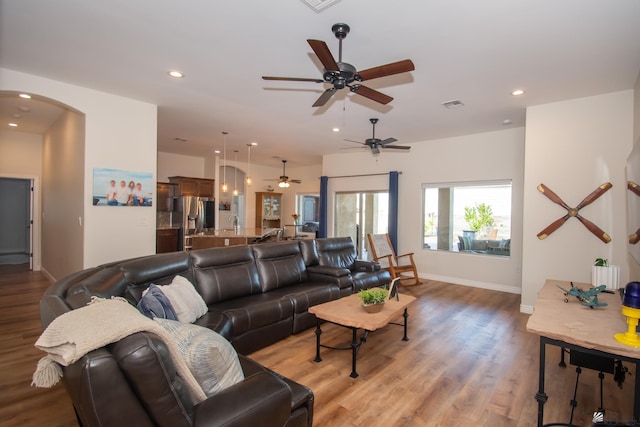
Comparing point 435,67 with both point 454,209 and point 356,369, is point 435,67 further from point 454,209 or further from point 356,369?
point 454,209

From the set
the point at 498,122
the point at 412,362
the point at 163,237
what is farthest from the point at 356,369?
the point at 163,237

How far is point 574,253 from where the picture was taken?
160 inches

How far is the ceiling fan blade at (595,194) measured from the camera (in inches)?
150

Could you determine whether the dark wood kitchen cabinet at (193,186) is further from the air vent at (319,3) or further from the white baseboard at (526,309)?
the white baseboard at (526,309)

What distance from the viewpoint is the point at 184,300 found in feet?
8.38

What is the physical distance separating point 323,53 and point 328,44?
68cm

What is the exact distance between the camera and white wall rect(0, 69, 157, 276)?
12.8 feet

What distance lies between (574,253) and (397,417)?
354cm

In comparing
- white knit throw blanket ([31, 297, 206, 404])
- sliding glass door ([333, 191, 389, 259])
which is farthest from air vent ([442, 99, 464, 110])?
white knit throw blanket ([31, 297, 206, 404])

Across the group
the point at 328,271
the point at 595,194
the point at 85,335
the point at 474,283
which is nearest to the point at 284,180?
the point at 328,271

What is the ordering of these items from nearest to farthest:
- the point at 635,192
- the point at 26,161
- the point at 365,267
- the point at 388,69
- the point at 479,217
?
1. the point at 388,69
2. the point at 635,192
3. the point at 365,267
4. the point at 479,217
5. the point at 26,161

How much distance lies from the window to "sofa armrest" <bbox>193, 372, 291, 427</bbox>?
5564mm

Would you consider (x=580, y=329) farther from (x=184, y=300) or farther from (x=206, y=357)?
(x=184, y=300)

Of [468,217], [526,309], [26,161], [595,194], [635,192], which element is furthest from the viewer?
[26,161]
